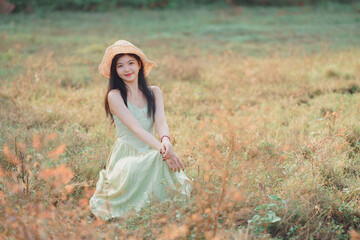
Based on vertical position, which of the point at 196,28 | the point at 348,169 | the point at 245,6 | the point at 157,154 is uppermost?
the point at 245,6

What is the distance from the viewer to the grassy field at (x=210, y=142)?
2.28m

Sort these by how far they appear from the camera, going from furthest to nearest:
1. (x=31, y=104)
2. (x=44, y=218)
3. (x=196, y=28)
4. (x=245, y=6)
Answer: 1. (x=245, y=6)
2. (x=196, y=28)
3. (x=31, y=104)
4. (x=44, y=218)

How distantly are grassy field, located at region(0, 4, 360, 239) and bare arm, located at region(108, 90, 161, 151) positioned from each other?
0.50m

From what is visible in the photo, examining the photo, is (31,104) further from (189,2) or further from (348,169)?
(189,2)

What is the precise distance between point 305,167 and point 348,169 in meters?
0.54

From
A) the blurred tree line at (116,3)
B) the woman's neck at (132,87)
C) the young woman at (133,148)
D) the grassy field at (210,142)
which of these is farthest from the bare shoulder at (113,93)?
the blurred tree line at (116,3)

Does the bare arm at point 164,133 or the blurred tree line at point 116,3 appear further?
the blurred tree line at point 116,3

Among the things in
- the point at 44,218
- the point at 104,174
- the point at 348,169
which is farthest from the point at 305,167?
the point at 44,218

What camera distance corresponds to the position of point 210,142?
3.72 m

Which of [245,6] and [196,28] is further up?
[245,6]

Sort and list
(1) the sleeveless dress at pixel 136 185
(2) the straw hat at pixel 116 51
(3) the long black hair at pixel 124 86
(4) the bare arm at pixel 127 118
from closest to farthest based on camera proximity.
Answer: (1) the sleeveless dress at pixel 136 185 → (4) the bare arm at pixel 127 118 → (2) the straw hat at pixel 116 51 → (3) the long black hair at pixel 124 86

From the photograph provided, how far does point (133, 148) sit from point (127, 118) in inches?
10.5

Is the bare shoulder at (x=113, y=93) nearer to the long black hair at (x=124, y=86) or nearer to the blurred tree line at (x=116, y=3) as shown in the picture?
the long black hair at (x=124, y=86)

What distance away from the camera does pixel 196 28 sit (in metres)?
15.4
